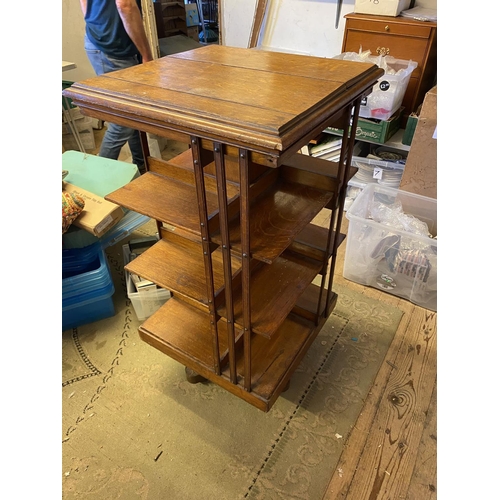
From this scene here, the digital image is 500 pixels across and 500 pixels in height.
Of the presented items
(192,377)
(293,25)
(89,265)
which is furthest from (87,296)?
(293,25)

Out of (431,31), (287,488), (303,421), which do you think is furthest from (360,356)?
(431,31)

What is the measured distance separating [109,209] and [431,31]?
68.9 inches

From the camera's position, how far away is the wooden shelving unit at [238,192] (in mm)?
727

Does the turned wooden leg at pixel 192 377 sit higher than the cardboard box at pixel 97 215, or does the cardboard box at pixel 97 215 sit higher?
the cardboard box at pixel 97 215

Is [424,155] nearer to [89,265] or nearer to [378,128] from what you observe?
[378,128]

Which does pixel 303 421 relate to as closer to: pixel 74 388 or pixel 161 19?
pixel 74 388

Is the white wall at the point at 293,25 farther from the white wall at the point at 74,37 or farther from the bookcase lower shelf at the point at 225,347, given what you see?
the bookcase lower shelf at the point at 225,347

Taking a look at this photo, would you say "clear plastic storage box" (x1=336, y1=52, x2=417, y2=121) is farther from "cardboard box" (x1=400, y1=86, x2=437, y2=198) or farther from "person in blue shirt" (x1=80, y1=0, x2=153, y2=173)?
"person in blue shirt" (x1=80, y1=0, x2=153, y2=173)

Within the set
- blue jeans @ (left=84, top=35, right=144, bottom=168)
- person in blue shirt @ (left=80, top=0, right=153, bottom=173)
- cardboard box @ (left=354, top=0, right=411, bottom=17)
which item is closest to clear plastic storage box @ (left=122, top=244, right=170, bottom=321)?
person in blue shirt @ (left=80, top=0, right=153, bottom=173)

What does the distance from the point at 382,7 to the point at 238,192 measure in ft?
5.33

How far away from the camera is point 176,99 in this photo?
76 cm

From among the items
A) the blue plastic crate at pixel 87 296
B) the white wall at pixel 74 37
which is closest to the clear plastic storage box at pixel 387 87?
the blue plastic crate at pixel 87 296

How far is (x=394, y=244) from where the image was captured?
1.70 m

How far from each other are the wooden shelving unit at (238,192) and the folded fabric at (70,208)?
50 centimetres
